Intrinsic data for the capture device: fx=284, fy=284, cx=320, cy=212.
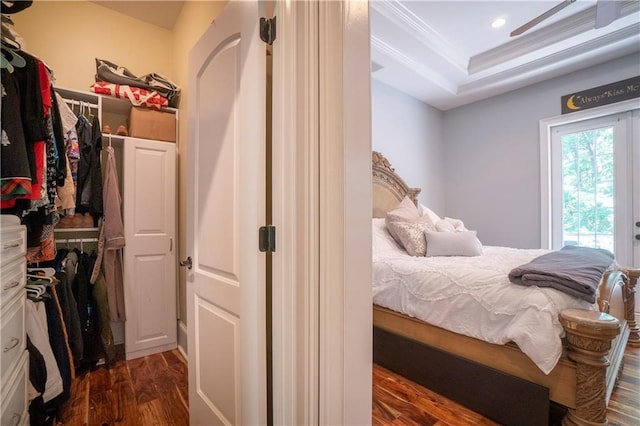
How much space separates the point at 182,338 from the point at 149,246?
2.58 feet

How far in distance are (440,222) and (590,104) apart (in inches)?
92.9

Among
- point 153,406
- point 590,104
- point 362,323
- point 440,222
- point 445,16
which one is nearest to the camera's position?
point 362,323

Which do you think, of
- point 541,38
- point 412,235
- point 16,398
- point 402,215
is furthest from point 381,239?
point 541,38

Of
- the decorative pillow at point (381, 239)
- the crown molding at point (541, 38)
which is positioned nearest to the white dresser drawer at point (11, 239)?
the decorative pillow at point (381, 239)

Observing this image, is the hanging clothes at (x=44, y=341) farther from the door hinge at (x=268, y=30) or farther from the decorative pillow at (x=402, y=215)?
the decorative pillow at (x=402, y=215)

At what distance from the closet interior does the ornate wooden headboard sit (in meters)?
2.11

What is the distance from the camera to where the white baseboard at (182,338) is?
7.30 feet

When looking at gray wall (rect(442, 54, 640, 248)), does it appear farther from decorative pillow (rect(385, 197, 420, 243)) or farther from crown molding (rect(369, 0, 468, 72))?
decorative pillow (rect(385, 197, 420, 243))

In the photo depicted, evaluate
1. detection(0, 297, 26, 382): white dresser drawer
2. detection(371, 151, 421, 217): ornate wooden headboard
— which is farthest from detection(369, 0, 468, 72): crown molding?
detection(0, 297, 26, 382): white dresser drawer

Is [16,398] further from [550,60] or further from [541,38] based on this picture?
[550,60]

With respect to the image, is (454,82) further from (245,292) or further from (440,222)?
(245,292)

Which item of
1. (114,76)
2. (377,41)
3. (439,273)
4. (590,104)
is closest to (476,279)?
(439,273)

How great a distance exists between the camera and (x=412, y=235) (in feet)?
8.21

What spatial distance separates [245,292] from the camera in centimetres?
105
